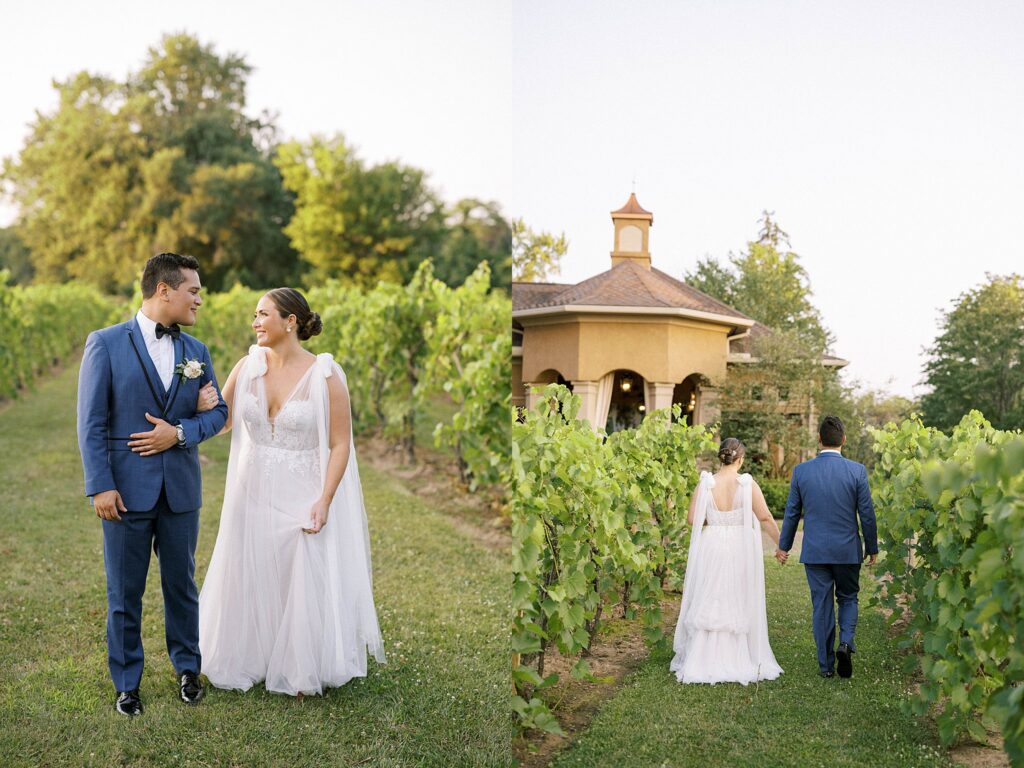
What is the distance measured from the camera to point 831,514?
3.36 metres

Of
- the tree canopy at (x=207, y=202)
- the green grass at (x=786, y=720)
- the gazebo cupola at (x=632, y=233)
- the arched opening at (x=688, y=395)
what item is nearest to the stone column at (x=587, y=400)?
the arched opening at (x=688, y=395)

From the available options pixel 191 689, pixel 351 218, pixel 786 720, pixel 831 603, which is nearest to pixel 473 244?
pixel 351 218

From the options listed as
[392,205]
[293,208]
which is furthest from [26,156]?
[392,205]

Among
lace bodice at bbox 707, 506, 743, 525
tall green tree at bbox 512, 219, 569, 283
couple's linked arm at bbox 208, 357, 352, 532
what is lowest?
lace bodice at bbox 707, 506, 743, 525

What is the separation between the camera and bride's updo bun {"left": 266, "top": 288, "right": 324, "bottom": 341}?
3488 mm

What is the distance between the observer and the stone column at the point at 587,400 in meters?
2.69

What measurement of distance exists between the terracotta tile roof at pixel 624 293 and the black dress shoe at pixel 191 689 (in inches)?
83.6

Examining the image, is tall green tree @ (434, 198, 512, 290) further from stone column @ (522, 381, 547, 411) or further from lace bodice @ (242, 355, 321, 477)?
stone column @ (522, 381, 547, 411)

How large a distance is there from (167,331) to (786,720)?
265 cm

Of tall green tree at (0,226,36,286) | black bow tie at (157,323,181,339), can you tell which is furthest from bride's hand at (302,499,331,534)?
tall green tree at (0,226,36,286)

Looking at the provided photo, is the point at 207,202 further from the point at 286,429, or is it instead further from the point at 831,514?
the point at 831,514

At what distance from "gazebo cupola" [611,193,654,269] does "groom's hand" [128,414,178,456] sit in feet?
6.07

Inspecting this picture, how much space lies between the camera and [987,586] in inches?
82.1

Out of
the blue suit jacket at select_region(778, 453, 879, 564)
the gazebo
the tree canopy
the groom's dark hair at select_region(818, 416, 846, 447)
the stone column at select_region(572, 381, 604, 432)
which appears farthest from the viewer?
the tree canopy
